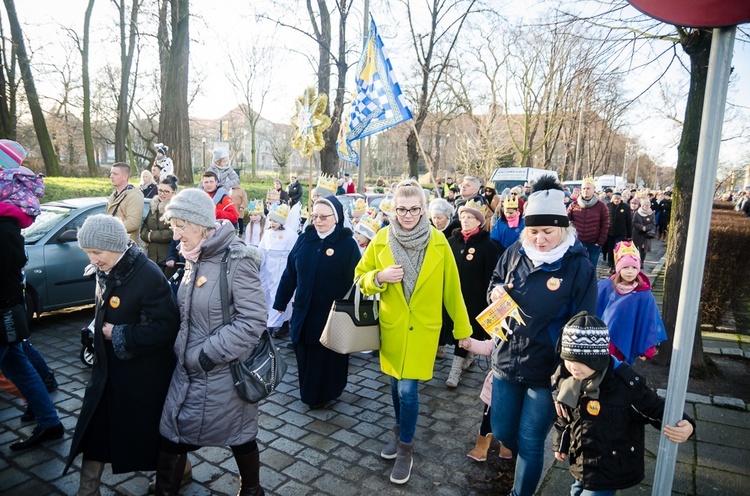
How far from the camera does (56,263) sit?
6.43 metres

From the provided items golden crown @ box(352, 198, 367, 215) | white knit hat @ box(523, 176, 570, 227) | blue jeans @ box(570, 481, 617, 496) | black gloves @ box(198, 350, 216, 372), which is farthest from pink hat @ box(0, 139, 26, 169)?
golden crown @ box(352, 198, 367, 215)

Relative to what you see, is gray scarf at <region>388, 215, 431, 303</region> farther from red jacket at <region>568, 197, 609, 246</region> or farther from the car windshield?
red jacket at <region>568, 197, 609, 246</region>

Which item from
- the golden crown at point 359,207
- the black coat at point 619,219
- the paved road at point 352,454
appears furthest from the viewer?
the black coat at point 619,219

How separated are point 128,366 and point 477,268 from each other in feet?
11.6

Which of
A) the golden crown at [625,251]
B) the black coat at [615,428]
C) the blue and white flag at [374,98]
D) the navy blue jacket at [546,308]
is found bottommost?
the black coat at [615,428]

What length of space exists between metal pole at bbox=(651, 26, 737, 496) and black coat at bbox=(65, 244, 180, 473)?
8.73 ft

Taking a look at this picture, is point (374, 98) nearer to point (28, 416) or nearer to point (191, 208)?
point (191, 208)

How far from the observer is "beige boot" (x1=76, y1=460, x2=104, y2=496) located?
9.52 feet

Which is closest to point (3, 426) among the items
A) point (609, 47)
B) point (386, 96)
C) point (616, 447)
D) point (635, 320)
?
point (616, 447)

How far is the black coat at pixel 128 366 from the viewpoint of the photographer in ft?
9.31

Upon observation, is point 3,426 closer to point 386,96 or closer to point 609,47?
point 386,96

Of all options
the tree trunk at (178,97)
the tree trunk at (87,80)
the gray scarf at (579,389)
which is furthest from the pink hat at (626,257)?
the tree trunk at (87,80)

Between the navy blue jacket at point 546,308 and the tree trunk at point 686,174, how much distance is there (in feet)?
10.3

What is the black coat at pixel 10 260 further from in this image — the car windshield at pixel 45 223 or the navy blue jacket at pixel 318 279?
the car windshield at pixel 45 223
